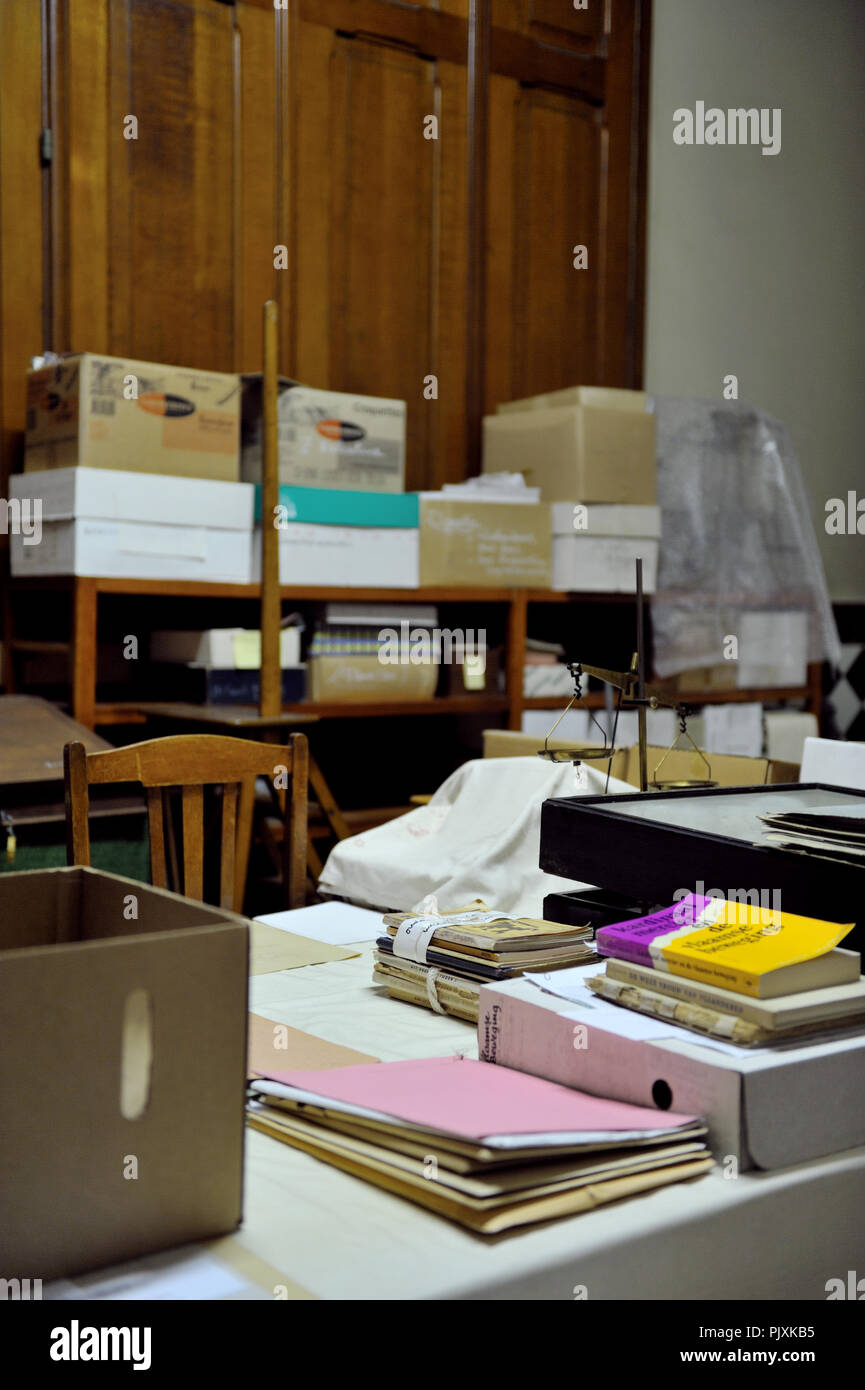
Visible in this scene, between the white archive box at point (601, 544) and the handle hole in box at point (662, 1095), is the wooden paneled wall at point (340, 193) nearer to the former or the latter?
the white archive box at point (601, 544)

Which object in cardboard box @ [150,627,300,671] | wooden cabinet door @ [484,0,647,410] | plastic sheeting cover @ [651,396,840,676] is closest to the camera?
cardboard box @ [150,627,300,671]

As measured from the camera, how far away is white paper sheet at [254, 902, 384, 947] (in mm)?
1591

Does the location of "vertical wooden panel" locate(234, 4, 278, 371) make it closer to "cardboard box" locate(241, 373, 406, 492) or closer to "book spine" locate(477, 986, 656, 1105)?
"cardboard box" locate(241, 373, 406, 492)

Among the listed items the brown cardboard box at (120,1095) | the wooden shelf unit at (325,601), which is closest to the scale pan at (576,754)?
the brown cardboard box at (120,1095)

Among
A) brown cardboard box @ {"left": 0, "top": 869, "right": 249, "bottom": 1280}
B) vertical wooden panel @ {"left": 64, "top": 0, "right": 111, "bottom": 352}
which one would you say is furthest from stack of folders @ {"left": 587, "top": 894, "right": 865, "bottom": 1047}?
vertical wooden panel @ {"left": 64, "top": 0, "right": 111, "bottom": 352}

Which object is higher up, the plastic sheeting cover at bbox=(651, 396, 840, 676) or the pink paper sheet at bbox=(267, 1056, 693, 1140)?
the plastic sheeting cover at bbox=(651, 396, 840, 676)

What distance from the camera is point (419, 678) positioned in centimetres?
346

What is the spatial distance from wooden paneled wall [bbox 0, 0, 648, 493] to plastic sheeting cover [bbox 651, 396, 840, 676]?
62 centimetres

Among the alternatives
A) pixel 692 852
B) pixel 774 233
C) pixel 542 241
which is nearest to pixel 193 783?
pixel 692 852

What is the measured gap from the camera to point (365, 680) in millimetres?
3359

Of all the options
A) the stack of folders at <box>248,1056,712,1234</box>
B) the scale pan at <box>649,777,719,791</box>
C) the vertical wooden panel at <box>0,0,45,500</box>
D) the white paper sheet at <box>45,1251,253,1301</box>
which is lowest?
the white paper sheet at <box>45,1251,253,1301</box>
